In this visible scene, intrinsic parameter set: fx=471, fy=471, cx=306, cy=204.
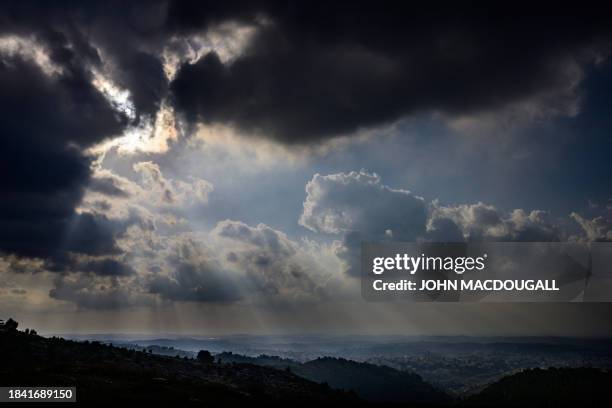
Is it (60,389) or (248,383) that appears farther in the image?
(248,383)

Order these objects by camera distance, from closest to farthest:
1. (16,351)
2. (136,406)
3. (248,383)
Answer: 1. (136,406)
2. (16,351)
3. (248,383)

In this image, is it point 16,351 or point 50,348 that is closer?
point 16,351

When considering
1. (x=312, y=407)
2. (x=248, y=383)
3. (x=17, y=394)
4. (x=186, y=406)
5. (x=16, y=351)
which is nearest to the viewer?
(x=17, y=394)

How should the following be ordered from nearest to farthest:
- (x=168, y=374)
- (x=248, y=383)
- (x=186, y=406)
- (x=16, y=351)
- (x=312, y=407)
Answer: (x=186, y=406) → (x=312, y=407) → (x=16, y=351) → (x=168, y=374) → (x=248, y=383)

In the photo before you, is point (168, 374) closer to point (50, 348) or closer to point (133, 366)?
point (133, 366)

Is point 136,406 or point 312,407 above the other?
point 136,406

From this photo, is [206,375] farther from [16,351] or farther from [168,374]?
[16,351]

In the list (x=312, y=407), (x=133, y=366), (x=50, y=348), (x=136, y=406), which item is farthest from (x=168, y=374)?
(x=136, y=406)

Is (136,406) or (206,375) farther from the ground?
(136,406)

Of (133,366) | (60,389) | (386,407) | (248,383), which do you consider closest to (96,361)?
(133,366)

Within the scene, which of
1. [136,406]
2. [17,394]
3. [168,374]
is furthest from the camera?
[168,374]
